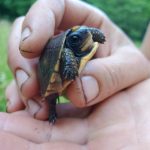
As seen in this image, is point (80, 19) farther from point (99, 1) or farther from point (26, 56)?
point (99, 1)

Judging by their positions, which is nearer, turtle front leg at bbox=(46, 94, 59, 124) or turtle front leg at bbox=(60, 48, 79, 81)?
turtle front leg at bbox=(60, 48, 79, 81)

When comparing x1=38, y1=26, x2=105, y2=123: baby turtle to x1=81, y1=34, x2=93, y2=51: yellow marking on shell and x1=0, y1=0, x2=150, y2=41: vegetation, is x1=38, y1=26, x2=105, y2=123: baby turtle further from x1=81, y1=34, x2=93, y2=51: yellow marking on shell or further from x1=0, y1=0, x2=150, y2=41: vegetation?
x1=0, y1=0, x2=150, y2=41: vegetation

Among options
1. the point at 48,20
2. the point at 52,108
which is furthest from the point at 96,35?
the point at 52,108

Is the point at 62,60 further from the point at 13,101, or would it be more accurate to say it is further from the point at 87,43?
the point at 13,101

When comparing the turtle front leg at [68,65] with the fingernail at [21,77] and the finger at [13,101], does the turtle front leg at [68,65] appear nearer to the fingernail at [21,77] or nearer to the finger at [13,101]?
the fingernail at [21,77]

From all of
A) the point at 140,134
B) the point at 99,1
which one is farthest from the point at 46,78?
the point at 99,1

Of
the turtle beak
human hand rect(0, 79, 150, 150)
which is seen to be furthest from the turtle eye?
human hand rect(0, 79, 150, 150)

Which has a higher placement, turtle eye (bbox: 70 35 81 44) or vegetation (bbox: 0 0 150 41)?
turtle eye (bbox: 70 35 81 44)
